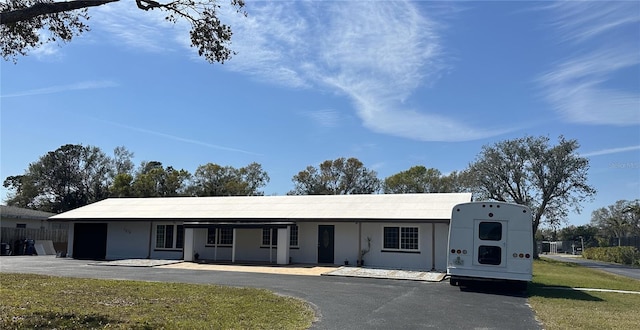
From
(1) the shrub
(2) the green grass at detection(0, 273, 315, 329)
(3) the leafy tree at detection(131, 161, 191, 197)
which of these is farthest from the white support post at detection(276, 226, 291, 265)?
(3) the leafy tree at detection(131, 161, 191, 197)

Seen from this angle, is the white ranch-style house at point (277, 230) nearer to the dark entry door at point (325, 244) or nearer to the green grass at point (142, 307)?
the dark entry door at point (325, 244)

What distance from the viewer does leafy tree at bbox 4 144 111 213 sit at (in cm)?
5635

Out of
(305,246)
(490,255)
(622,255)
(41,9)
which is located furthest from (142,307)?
(622,255)

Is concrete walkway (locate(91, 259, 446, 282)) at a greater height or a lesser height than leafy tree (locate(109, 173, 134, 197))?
lesser

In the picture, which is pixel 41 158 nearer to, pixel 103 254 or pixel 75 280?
pixel 103 254

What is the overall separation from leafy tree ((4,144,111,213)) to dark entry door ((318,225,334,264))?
40.3m

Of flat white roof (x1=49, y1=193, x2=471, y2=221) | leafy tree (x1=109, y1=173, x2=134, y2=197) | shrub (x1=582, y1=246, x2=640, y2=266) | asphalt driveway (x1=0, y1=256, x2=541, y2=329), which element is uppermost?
leafy tree (x1=109, y1=173, x2=134, y2=197)

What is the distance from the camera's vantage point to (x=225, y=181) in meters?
57.4

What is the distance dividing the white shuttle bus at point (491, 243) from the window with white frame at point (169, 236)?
52.6 ft

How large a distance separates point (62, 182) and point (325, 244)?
45.4m

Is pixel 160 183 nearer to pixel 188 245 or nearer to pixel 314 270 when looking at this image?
pixel 188 245

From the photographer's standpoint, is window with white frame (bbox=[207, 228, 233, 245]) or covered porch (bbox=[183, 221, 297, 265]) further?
window with white frame (bbox=[207, 228, 233, 245])

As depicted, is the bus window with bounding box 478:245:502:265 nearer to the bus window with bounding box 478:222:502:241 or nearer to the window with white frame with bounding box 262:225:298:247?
the bus window with bounding box 478:222:502:241

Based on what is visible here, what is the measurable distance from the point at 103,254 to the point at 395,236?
643 inches
